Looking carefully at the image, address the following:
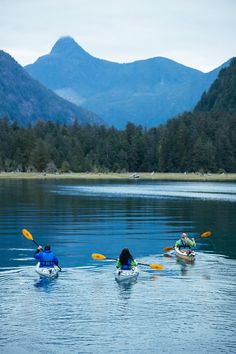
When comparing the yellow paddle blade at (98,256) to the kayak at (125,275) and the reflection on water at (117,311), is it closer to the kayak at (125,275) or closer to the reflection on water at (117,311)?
the reflection on water at (117,311)

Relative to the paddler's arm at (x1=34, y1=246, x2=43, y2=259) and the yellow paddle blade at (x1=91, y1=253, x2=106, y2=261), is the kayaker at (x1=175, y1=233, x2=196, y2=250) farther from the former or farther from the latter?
the paddler's arm at (x1=34, y1=246, x2=43, y2=259)

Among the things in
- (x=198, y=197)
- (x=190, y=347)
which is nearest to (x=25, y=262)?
(x=190, y=347)

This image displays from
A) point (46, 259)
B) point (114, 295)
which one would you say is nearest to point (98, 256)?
point (46, 259)

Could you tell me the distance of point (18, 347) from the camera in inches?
991

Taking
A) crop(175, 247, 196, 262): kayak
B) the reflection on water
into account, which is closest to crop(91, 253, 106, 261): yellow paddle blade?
the reflection on water

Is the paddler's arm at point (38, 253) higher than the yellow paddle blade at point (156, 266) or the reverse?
higher

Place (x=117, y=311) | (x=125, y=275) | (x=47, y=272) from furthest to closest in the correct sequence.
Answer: (x=47, y=272)
(x=125, y=275)
(x=117, y=311)

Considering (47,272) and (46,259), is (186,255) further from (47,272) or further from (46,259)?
(47,272)

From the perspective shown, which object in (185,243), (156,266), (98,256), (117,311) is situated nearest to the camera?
(117,311)

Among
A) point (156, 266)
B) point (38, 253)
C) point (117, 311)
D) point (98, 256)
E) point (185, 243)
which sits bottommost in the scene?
point (117, 311)

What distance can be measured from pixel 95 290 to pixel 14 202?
6654 centimetres

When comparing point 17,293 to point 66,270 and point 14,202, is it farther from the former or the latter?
point 14,202

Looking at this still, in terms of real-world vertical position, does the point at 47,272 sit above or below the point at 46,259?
below

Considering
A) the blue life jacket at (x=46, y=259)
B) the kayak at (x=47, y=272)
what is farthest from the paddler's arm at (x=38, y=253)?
the kayak at (x=47, y=272)
